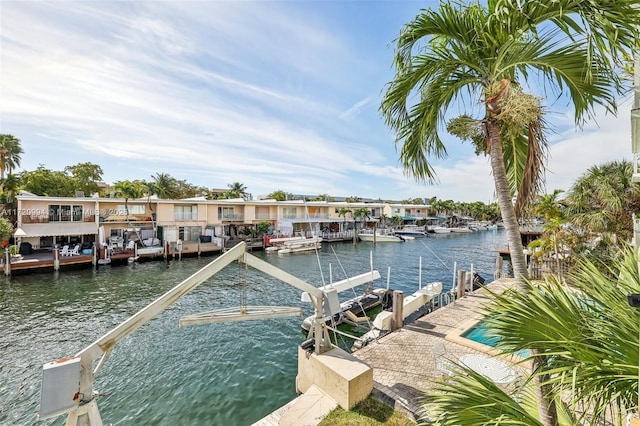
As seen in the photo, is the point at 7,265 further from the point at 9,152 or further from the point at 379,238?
the point at 379,238

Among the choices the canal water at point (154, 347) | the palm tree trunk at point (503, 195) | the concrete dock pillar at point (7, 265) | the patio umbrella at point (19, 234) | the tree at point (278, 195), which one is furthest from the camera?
the tree at point (278, 195)

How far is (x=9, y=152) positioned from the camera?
33750 millimetres

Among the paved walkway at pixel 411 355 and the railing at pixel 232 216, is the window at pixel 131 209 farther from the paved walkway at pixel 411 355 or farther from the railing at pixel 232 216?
the paved walkway at pixel 411 355

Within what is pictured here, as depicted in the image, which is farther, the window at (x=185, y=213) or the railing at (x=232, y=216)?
the railing at (x=232, y=216)

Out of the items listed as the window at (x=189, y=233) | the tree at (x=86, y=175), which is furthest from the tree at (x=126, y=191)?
the tree at (x=86, y=175)

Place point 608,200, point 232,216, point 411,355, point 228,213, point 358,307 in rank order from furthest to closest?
point 232,216 → point 228,213 → point 358,307 → point 608,200 → point 411,355

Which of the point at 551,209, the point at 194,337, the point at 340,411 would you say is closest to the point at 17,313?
the point at 194,337

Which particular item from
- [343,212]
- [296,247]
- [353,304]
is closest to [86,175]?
[296,247]

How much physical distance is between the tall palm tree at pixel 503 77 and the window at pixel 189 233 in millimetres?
33731

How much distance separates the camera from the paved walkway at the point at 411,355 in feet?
20.2

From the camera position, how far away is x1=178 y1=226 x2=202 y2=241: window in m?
32.9

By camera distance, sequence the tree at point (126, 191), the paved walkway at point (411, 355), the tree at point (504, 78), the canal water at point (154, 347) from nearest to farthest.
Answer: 1. the tree at point (504, 78)
2. the paved walkway at point (411, 355)
3. the canal water at point (154, 347)
4. the tree at point (126, 191)

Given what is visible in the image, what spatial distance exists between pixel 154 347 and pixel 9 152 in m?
40.8

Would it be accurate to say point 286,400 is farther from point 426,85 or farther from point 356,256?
point 356,256
